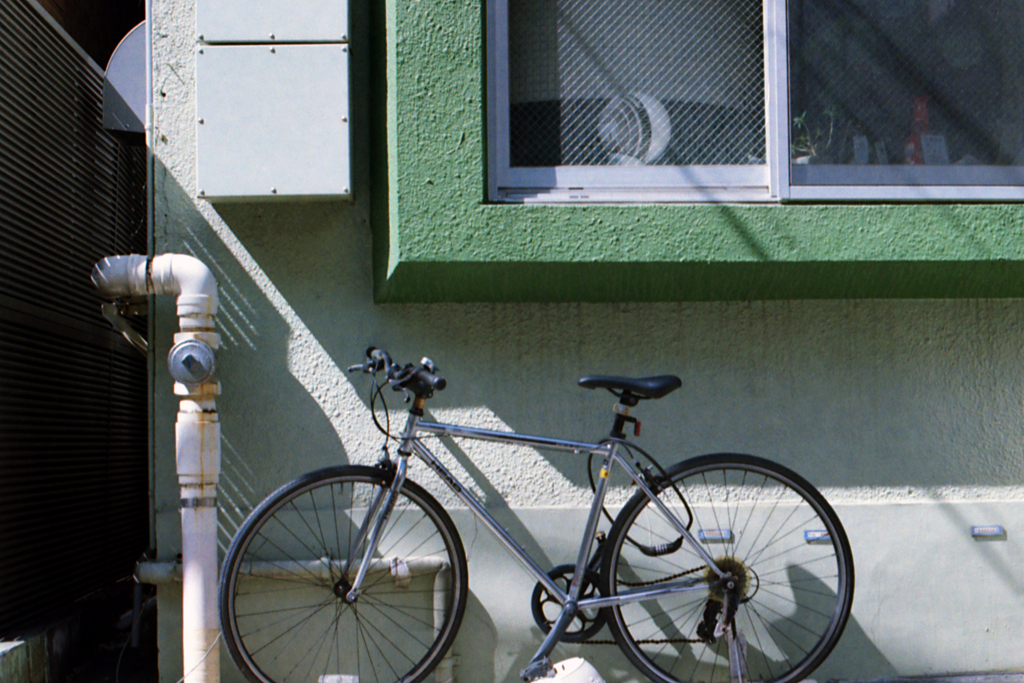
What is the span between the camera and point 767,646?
3.39 metres

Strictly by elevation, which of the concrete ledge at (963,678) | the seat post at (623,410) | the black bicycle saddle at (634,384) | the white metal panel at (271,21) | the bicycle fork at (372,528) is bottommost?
the concrete ledge at (963,678)

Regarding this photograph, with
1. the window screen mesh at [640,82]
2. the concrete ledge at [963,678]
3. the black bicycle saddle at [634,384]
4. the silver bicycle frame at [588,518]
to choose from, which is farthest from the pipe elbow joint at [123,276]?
the concrete ledge at [963,678]

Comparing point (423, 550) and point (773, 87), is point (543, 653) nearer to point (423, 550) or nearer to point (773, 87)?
point (423, 550)

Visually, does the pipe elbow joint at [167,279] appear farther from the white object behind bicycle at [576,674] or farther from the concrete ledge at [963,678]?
the concrete ledge at [963,678]

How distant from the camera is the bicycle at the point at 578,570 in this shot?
299 centimetres

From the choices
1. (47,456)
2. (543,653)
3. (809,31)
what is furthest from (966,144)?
(47,456)

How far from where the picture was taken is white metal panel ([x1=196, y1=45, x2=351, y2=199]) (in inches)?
124

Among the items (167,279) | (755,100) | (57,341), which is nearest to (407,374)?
(167,279)

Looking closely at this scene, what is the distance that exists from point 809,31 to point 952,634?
2.56 meters

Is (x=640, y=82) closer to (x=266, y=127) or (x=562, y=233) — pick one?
(x=562, y=233)

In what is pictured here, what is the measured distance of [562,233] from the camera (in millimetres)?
3139

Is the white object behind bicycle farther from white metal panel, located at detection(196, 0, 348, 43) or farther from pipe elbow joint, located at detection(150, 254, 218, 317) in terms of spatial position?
white metal panel, located at detection(196, 0, 348, 43)

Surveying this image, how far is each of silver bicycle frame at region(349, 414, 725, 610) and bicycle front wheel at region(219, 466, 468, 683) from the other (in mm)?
211

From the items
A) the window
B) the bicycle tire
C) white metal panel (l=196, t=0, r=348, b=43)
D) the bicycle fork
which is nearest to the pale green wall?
the bicycle tire
